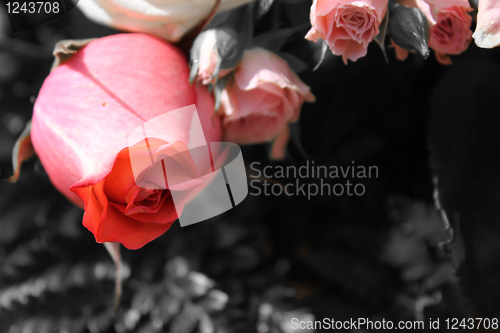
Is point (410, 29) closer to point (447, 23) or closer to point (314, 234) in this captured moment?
point (447, 23)

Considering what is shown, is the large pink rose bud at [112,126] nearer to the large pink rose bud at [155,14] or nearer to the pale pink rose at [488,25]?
the large pink rose bud at [155,14]

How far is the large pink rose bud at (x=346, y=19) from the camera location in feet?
0.56

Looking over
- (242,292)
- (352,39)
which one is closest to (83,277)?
(242,292)

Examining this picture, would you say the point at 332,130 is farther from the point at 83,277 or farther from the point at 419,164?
the point at 83,277

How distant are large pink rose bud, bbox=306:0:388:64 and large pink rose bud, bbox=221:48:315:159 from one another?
0.11 feet

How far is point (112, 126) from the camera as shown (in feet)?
0.55

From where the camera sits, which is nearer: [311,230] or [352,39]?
[352,39]

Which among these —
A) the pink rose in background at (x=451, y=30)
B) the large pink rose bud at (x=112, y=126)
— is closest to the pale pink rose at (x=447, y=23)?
the pink rose in background at (x=451, y=30)

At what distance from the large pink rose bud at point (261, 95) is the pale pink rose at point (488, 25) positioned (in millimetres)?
85

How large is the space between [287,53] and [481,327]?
22cm

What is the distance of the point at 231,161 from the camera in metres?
0.22

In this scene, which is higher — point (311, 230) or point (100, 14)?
point (100, 14)

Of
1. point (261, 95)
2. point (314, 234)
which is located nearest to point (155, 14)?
point (261, 95)

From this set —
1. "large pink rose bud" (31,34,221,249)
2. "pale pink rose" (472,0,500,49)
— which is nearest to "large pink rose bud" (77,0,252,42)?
"large pink rose bud" (31,34,221,249)
